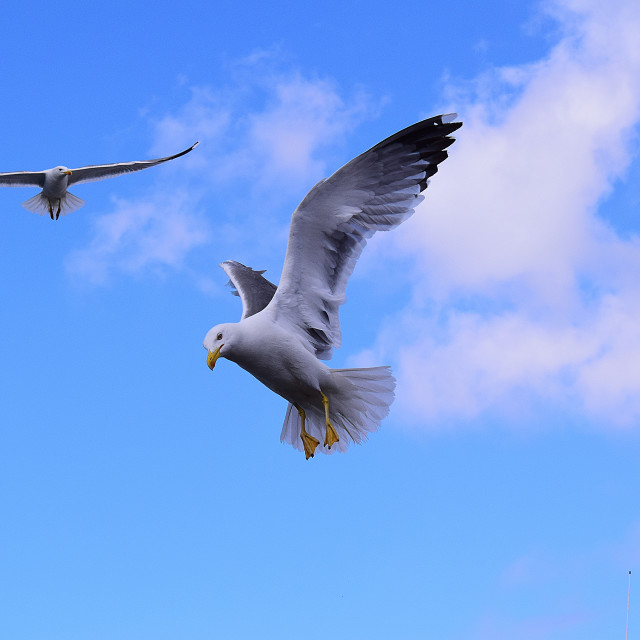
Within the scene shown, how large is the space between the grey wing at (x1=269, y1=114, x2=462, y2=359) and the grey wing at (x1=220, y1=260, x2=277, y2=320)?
102 cm

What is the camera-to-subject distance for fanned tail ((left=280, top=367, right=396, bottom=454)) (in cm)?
852

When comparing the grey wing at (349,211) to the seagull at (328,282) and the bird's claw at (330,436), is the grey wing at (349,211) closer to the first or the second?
the seagull at (328,282)

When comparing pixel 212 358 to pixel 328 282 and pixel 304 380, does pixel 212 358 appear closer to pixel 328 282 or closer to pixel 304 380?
pixel 304 380

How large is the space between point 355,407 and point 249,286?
2.07 meters

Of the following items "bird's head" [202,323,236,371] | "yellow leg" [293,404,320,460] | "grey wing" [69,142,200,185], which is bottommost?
"yellow leg" [293,404,320,460]

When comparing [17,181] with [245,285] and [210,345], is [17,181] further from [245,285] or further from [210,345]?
[210,345]

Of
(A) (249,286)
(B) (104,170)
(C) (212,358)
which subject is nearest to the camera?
(C) (212,358)

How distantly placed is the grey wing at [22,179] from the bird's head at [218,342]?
371 inches

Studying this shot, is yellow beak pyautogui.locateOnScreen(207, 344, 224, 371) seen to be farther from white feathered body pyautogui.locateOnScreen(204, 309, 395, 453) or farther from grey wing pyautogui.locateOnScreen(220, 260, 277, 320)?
grey wing pyautogui.locateOnScreen(220, 260, 277, 320)

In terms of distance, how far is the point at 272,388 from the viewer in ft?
27.1

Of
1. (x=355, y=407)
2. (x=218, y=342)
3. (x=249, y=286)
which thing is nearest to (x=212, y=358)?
(x=218, y=342)

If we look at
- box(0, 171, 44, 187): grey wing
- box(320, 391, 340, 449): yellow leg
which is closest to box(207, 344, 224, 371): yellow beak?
box(320, 391, 340, 449): yellow leg

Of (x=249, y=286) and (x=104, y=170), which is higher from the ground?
(x=104, y=170)

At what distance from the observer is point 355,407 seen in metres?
8.66
